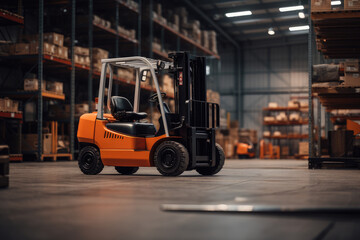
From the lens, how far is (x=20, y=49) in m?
13.6

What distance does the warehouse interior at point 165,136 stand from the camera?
3.14 meters

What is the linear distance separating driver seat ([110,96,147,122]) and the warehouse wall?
23.2 m

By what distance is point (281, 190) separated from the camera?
5059 mm

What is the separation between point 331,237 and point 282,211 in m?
0.82

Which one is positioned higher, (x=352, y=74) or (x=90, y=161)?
(x=352, y=74)

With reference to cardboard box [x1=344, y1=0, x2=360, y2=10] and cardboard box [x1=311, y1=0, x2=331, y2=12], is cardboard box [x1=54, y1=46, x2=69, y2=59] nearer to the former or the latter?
cardboard box [x1=311, y1=0, x2=331, y2=12]

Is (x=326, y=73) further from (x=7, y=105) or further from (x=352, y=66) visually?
(x=7, y=105)

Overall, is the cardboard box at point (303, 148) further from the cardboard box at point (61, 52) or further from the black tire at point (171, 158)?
the black tire at point (171, 158)

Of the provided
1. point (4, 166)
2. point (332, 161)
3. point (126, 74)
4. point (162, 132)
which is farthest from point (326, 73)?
point (126, 74)

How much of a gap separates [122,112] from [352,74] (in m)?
4.84

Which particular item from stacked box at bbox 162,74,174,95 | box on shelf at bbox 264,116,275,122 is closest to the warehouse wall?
box on shelf at bbox 264,116,275,122

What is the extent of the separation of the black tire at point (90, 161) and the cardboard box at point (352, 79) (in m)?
5.14

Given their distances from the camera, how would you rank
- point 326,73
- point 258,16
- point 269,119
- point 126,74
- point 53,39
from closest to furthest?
point 326,73 < point 53,39 < point 126,74 < point 258,16 < point 269,119

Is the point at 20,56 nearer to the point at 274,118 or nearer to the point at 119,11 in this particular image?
the point at 119,11
